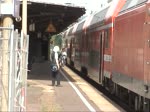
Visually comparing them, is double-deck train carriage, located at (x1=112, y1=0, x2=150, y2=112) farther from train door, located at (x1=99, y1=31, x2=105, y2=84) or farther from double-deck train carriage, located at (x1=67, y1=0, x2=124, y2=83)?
train door, located at (x1=99, y1=31, x2=105, y2=84)

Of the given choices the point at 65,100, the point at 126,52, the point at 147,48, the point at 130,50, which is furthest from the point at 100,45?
the point at 147,48

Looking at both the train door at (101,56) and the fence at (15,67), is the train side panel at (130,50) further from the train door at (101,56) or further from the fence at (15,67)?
the train door at (101,56)

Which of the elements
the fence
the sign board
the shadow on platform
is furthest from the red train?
the shadow on platform

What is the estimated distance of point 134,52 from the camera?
43.0 ft

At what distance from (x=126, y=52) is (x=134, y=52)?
4.01ft

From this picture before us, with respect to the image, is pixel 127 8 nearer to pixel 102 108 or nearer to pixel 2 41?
pixel 102 108

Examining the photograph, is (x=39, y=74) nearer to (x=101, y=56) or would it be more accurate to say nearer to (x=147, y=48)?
(x=101, y=56)

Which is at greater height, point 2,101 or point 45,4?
point 45,4

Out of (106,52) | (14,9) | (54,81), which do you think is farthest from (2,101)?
(54,81)

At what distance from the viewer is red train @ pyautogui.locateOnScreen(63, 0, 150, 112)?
1193 centimetres

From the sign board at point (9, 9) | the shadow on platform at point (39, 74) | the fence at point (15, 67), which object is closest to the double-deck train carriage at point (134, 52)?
the fence at point (15, 67)

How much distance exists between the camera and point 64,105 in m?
15.5

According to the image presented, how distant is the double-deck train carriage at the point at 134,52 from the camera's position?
11766 millimetres

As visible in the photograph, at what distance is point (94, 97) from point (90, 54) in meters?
6.52
